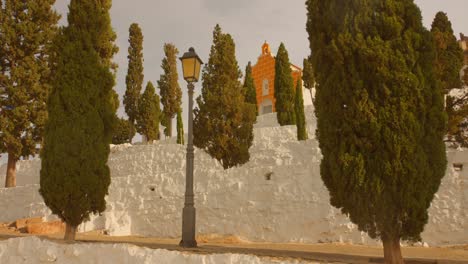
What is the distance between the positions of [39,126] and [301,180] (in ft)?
50.2

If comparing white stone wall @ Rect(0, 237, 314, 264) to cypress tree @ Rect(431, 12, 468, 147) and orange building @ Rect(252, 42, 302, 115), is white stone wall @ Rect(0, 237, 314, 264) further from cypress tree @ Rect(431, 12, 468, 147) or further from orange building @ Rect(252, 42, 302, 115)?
orange building @ Rect(252, 42, 302, 115)

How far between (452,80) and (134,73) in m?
25.9

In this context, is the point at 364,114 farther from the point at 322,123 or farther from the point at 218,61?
the point at 218,61

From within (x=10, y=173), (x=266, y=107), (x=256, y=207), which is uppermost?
(x=266, y=107)

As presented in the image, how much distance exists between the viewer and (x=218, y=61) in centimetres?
2222

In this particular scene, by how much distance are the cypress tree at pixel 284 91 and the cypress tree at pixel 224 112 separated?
40.9 feet

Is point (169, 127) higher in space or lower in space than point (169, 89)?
lower

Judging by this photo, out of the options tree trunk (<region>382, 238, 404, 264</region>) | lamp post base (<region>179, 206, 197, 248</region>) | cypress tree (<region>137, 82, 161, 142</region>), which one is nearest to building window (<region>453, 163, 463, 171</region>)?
tree trunk (<region>382, 238, 404, 264</region>)

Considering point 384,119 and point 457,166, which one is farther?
point 457,166

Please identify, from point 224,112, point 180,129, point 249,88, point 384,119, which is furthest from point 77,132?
point 249,88

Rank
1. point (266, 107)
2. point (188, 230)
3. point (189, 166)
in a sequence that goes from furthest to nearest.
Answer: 1. point (266, 107)
2. point (189, 166)
3. point (188, 230)

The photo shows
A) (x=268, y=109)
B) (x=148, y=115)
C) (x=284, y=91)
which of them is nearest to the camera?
(x=148, y=115)

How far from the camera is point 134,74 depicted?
34469 mm

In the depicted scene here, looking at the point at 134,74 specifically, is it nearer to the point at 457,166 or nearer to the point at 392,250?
the point at 457,166
